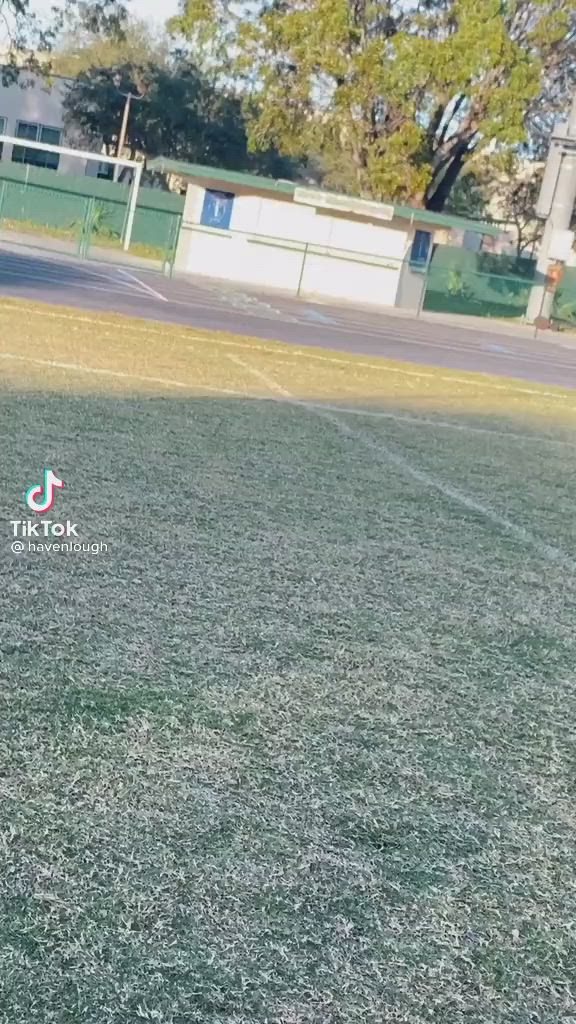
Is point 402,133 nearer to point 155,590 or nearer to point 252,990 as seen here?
point 155,590

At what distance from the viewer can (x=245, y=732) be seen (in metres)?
3.62

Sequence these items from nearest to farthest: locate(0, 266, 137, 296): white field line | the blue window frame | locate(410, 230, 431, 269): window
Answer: locate(0, 266, 137, 296): white field line < the blue window frame < locate(410, 230, 431, 269): window

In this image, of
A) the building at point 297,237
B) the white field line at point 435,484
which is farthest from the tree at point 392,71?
the white field line at point 435,484

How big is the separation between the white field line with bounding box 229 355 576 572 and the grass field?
0.15ft

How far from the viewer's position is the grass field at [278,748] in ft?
8.03

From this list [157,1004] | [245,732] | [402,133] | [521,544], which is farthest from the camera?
[402,133]

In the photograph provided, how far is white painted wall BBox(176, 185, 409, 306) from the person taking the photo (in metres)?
35.8

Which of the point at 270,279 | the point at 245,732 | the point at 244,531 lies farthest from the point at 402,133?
the point at 245,732

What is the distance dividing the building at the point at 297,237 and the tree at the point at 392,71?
17.1 ft

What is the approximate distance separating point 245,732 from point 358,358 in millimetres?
13692

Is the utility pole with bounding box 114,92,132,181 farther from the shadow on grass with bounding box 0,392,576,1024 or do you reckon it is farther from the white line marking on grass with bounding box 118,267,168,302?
the shadow on grass with bounding box 0,392,576,1024

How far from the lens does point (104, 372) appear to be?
35.8 feet

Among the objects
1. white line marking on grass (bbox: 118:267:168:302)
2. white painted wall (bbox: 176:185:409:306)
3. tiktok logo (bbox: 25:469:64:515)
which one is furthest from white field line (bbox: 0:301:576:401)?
white painted wall (bbox: 176:185:409:306)

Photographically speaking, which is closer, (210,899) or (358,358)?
(210,899)
